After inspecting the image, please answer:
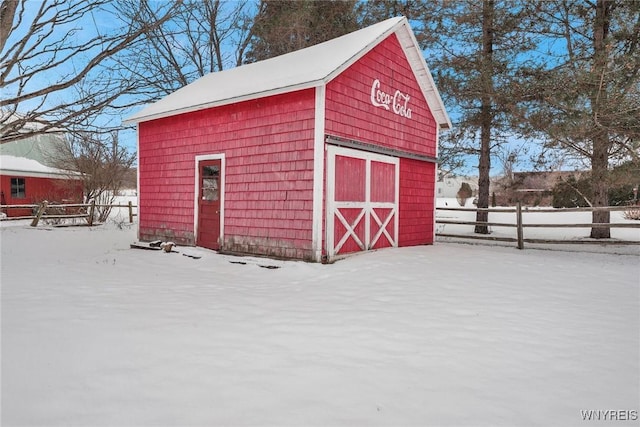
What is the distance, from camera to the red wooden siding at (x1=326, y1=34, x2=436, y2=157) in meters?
7.34

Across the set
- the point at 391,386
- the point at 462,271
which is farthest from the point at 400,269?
the point at 391,386

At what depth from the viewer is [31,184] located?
21.4m

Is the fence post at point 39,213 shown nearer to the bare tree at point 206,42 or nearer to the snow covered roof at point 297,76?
the bare tree at point 206,42

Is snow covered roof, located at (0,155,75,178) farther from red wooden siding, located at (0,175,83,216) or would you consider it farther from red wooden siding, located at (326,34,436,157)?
red wooden siding, located at (326,34,436,157)

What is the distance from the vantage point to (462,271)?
649 cm

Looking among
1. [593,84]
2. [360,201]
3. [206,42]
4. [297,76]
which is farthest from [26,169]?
[593,84]

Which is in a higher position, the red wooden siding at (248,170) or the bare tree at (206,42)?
the bare tree at (206,42)

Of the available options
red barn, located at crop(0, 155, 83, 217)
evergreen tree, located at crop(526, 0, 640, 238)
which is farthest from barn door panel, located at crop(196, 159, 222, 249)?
red barn, located at crop(0, 155, 83, 217)

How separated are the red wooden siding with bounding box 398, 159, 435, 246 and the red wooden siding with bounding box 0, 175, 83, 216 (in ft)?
61.0

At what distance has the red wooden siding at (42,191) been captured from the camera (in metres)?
20.1

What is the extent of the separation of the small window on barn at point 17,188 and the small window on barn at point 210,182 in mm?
18421

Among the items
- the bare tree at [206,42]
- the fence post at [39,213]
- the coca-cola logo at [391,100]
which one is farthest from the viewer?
the bare tree at [206,42]

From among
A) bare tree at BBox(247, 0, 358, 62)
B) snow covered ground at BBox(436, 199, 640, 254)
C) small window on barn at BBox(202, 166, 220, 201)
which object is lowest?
snow covered ground at BBox(436, 199, 640, 254)

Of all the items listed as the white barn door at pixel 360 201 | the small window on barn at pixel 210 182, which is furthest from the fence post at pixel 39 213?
the white barn door at pixel 360 201
